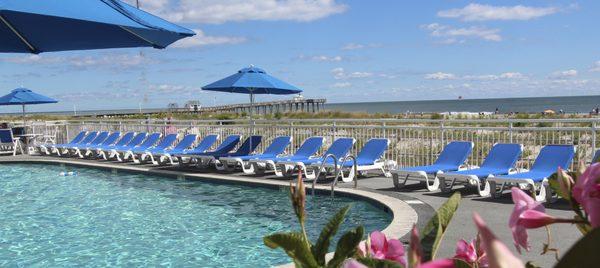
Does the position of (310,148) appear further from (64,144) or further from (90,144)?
(64,144)

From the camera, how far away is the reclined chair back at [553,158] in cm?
805

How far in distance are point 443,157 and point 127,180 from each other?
630cm

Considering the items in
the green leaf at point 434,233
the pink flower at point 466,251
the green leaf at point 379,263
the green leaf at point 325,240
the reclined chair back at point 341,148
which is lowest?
the reclined chair back at point 341,148

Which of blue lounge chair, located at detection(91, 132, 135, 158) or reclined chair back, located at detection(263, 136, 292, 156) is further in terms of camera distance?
blue lounge chair, located at detection(91, 132, 135, 158)

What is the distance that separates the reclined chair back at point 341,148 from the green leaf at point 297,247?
31.9 ft

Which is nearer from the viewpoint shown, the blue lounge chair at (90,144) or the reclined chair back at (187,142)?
the reclined chair back at (187,142)

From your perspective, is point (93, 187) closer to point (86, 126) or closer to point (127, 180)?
point (127, 180)

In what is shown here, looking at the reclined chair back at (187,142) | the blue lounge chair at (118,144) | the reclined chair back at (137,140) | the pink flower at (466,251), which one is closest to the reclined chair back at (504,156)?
the reclined chair back at (187,142)

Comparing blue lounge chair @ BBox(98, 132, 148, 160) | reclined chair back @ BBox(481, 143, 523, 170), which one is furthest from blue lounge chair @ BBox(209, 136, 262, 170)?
reclined chair back @ BBox(481, 143, 523, 170)

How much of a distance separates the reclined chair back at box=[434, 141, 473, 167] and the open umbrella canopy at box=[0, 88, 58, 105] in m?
14.4

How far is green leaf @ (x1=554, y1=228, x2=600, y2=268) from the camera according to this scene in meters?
0.42

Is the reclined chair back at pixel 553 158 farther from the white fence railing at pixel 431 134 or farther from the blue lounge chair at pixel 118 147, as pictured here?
the blue lounge chair at pixel 118 147

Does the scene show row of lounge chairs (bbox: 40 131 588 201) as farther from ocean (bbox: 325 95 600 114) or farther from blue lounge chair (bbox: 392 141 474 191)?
ocean (bbox: 325 95 600 114)

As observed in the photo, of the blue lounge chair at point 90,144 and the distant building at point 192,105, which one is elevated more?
the distant building at point 192,105
